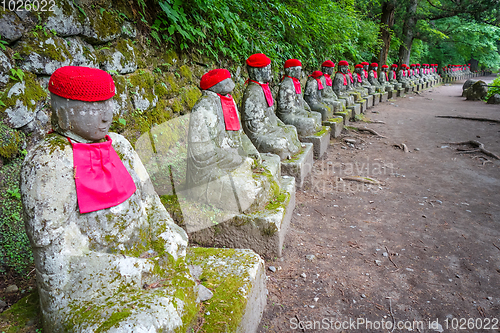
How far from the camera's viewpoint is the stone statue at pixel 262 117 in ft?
12.9

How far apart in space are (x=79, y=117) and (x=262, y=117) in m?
2.98

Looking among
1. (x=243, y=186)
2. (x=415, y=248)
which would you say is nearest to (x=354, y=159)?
(x=415, y=248)


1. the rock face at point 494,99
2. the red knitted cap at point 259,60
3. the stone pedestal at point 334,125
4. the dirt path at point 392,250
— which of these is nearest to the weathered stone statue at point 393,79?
the rock face at point 494,99

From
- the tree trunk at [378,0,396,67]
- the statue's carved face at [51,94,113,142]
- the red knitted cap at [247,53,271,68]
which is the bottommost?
the statue's carved face at [51,94,113,142]

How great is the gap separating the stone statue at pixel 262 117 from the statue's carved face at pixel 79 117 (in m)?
2.70

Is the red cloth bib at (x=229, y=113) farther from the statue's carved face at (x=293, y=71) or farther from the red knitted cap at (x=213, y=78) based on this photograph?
the statue's carved face at (x=293, y=71)

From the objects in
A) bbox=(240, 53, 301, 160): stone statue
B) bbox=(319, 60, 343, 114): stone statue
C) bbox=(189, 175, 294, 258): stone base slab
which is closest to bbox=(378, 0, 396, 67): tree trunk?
bbox=(319, 60, 343, 114): stone statue

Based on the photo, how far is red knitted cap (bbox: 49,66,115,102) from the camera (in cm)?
134

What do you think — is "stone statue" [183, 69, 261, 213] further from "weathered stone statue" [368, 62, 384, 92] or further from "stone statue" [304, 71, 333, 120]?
"weathered stone statue" [368, 62, 384, 92]

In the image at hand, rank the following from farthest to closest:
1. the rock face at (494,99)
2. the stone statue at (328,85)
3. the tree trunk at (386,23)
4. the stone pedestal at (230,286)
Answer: the tree trunk at (386,23) → the rock face at (494,99) → the stone statue at (328,85) → the stone pedestal at (230,286)

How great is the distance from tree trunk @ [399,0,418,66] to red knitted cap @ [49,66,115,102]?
1962cm

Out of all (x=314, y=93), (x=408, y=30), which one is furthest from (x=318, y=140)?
(x=408, y=30)

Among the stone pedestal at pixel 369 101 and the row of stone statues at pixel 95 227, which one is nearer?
the row of stone statues at pixel 95 227

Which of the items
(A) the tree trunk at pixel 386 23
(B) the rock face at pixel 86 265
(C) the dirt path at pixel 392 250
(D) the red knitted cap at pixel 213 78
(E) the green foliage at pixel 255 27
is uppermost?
(A) the tree trunk at pixel 386 23
